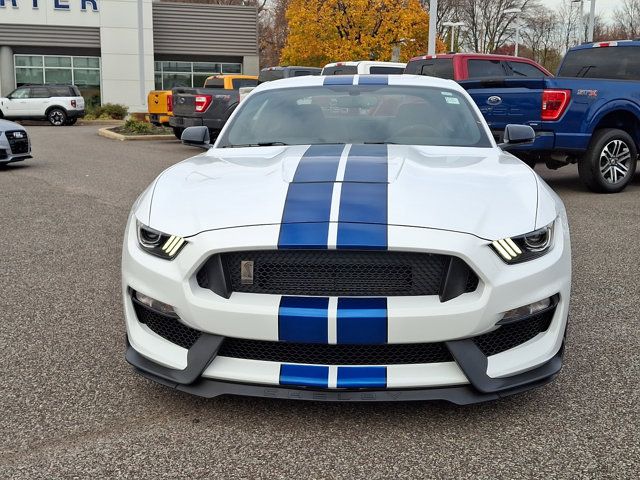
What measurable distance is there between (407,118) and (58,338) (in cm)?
246

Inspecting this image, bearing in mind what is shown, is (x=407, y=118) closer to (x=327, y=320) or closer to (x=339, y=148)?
(x=339, y=148)

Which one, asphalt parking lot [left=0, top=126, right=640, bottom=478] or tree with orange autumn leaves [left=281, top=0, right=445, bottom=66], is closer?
asphalt parking lot [left=0, top=126, right=640, bottom=478]

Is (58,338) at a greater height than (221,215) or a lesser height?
lesser

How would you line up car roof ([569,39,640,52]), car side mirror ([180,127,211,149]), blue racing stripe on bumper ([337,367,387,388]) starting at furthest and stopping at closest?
1. car roof ([569,39,640,52])
2. car side mirror ([180,127,211,149])
3. blue racing stripe on bumper ([337,367,387,388])

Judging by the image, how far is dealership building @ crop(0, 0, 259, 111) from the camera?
3553 cm

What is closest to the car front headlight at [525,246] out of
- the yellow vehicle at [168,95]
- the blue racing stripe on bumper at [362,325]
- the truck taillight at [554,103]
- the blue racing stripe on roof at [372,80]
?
the blue racing stripe on bumper at [362,325]

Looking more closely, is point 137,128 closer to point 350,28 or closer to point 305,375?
point 350,28

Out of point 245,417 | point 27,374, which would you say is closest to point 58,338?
point 27,374

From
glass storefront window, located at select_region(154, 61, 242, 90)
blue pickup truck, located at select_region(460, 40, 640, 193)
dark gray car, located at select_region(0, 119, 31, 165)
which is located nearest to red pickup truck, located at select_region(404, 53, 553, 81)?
blue pickup truck, located at select_region(460, 40, 640, 193)

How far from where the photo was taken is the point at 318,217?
2.98 m

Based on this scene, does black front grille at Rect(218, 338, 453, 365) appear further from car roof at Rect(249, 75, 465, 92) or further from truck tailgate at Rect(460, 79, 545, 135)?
truck tailgate at Rect(460, 79, 545, 135)

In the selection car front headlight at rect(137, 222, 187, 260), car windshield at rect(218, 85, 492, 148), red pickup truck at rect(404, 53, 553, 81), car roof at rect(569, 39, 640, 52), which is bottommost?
car front headlight at rect(137, 222, 187, 260)

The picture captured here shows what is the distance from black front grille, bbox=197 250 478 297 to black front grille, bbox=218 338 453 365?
0.69ft

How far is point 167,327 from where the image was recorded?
3102 millimetres
